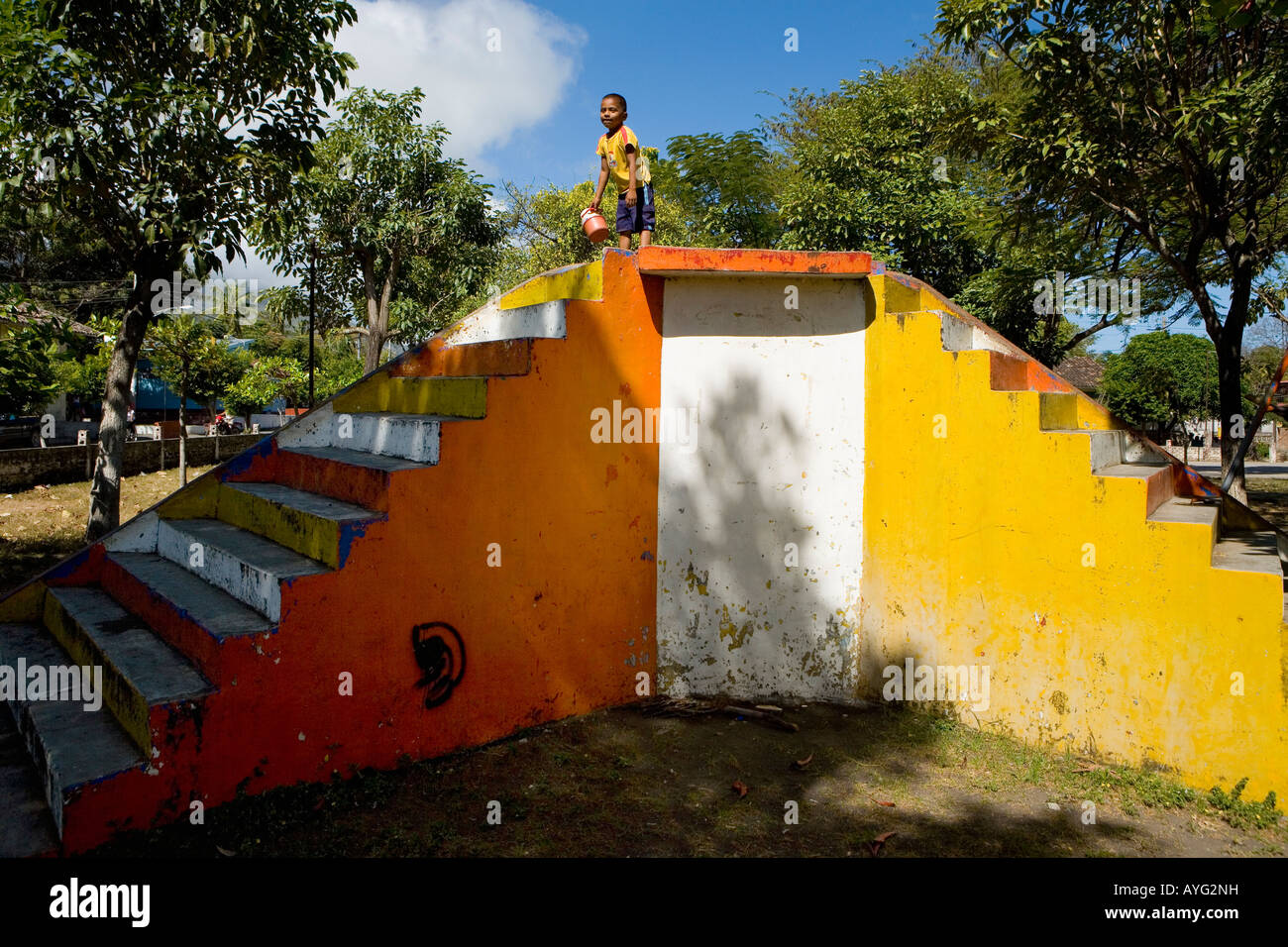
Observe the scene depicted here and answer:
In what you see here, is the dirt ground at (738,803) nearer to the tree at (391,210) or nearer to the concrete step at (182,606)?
the concrete step at (182,606)

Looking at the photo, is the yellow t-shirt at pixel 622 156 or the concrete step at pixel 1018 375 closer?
the concrete step at pixel 1018 375

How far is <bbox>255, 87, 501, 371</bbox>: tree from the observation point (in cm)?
1591

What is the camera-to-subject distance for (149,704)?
2.93 metres

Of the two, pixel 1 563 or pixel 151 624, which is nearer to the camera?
pixel 151 624

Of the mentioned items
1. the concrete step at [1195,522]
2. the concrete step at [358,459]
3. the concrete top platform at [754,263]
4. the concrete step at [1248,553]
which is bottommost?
the concrete step at [1248,553]

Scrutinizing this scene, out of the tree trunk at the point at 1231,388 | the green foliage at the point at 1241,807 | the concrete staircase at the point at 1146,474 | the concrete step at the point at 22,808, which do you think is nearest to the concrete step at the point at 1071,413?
the concrete staircase at the point at 1146,474

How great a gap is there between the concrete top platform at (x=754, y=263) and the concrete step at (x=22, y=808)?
3831 mm

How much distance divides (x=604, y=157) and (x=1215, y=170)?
8113 millimetres

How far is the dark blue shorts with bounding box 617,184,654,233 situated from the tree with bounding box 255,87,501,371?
37.5 ft

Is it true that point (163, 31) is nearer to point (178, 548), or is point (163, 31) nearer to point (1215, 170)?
point (178, 548)

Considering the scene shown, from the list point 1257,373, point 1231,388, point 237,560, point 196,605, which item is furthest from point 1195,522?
point 1257,373

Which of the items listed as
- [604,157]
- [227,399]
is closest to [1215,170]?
[604,157]

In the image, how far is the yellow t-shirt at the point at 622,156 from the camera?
5.74 meters

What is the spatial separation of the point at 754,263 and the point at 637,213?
1.44 m
